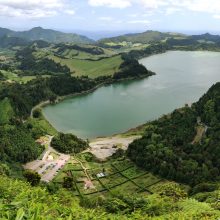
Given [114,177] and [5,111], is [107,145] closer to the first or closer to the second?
[114,177]

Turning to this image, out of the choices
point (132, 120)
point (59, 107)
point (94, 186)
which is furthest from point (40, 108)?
point (94, 186)

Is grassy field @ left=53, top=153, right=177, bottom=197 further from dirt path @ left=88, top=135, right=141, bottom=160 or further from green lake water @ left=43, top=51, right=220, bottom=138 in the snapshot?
green lake water @ left=43, top=51, right=220, bottom=138

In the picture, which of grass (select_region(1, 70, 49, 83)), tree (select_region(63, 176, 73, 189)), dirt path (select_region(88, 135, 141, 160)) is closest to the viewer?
tree (select_region(63, 176, 73, 189))

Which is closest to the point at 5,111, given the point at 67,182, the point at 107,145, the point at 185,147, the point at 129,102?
the point at 107,145

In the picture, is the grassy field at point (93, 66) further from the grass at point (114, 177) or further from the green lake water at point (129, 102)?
the grass at point (114, 177)

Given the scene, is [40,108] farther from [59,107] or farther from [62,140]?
[62,140]

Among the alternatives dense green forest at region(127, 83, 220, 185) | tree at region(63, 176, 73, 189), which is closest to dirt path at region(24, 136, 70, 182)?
tree at region(63, 176, 73, 189)
